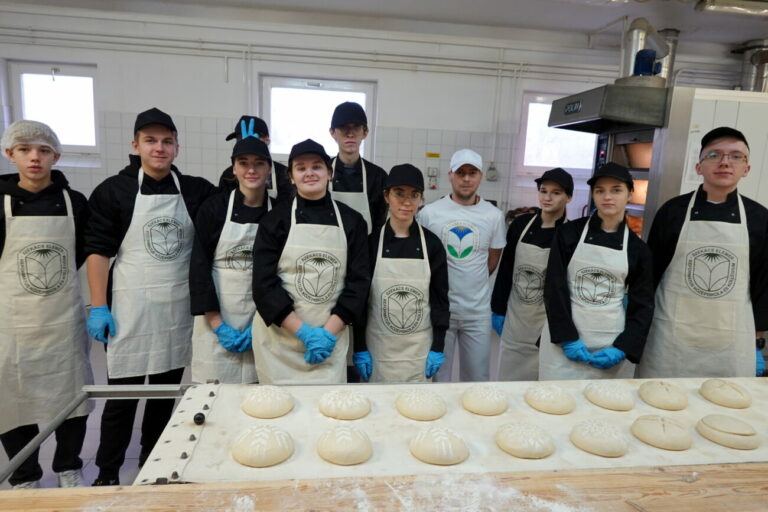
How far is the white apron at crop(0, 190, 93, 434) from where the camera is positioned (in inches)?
68.2

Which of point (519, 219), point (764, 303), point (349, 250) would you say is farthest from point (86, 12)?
point (764, 303)

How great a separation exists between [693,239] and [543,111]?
9.36ft

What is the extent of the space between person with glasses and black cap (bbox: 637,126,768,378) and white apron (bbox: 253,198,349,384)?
1.30 meters

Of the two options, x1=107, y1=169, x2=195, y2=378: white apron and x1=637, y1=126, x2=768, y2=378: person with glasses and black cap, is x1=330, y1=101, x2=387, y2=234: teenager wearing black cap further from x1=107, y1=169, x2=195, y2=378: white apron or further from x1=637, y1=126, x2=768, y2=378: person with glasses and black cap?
x1=637, y1=126, x2=768, y2=378: person with glasses and black cap

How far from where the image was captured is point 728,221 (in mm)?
1720

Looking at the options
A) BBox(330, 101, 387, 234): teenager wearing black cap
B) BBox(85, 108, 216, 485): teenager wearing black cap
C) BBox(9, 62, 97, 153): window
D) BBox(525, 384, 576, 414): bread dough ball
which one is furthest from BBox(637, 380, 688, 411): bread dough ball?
BBox(9, 62, 97, 153): window

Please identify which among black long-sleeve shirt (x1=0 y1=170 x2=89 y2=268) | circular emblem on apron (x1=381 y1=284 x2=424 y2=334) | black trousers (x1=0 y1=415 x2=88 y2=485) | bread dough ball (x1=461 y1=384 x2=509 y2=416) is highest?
black long-sleeve shirt (x1=0 y1=170 x2=89 y2=268)

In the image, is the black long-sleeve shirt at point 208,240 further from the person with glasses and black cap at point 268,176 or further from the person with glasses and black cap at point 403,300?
the person with glasses and black cap at point 403,300

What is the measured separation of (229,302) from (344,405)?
813 mm

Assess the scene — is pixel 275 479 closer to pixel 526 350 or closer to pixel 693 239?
pixel 526 350

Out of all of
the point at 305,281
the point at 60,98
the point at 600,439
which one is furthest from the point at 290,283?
the point at 60,98

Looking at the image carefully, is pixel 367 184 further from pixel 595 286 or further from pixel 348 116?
pixel 595 286

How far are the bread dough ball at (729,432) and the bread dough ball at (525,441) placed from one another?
0.41 m

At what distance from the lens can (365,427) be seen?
3.82ft
